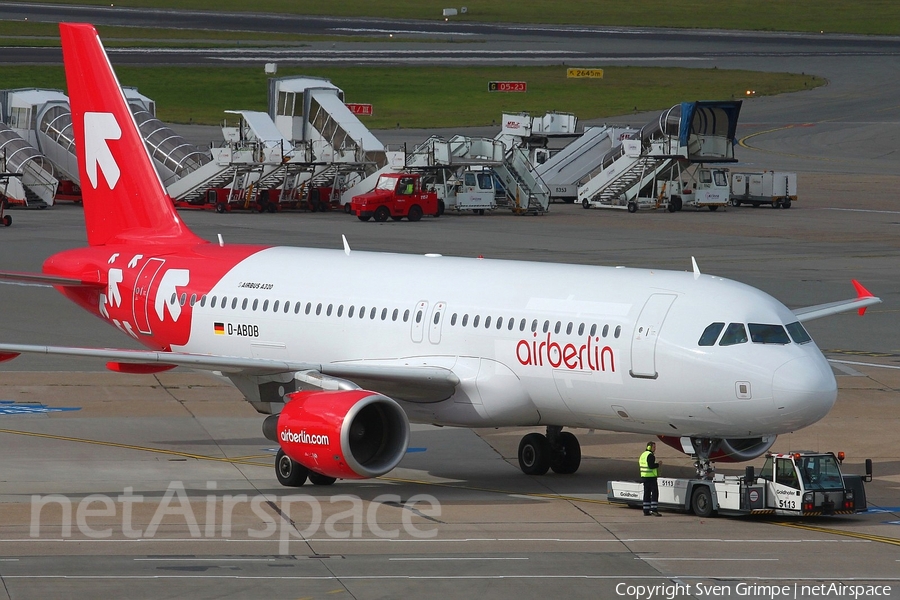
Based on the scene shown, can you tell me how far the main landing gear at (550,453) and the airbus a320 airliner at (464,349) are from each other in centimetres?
4

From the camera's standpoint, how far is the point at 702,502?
25359 millimetres

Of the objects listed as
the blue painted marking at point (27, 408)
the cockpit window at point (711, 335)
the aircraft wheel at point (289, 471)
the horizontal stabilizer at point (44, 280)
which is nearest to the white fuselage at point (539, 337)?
the cockpit window at point (711, 335)

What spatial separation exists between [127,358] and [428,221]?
5841 centimetres

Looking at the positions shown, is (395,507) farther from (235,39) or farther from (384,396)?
(235,39)

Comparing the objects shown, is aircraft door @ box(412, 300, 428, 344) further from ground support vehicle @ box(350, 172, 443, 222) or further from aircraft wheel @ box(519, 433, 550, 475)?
ground support vehicle @ box(350, 172, 443, 222)

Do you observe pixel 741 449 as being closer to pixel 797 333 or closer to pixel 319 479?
pixel 797 333

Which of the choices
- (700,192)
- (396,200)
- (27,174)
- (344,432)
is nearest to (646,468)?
(344,432)

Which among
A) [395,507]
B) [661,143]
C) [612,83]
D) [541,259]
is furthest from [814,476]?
[612,83]

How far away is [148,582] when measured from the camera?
66.6 feet

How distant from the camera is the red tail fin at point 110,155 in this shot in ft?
115

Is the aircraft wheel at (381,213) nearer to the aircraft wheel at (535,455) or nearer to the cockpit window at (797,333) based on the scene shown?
the aircraft wheel at (535,455)

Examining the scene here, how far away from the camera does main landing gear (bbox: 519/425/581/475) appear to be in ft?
96.4

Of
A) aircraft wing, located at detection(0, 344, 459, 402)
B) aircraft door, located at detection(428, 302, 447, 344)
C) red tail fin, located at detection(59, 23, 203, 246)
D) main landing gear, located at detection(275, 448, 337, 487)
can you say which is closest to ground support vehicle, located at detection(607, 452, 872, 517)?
aircraft wing, located at detection(0, 344, 459, 402)

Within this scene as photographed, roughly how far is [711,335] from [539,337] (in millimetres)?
3425
